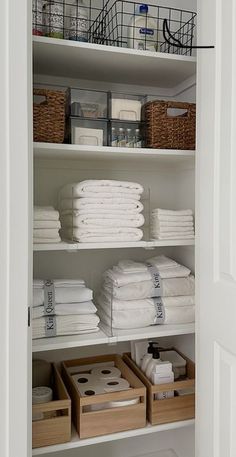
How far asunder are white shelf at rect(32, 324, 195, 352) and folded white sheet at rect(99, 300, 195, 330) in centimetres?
2

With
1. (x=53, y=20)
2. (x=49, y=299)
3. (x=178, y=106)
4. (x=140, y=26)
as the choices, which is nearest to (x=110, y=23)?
(x=140, y=26)

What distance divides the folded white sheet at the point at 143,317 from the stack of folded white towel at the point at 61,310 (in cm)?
7

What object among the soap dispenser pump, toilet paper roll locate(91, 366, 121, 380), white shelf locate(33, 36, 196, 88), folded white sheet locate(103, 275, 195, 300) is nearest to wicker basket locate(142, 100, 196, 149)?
white shelf locate(33, 36, 196, 88)

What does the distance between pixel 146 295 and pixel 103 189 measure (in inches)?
16.7

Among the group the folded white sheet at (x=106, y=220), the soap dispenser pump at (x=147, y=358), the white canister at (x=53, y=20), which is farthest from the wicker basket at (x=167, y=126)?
the soap dispenser pump at (x=147, y=358)

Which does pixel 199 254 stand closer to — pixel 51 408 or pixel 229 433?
pixel 229 433

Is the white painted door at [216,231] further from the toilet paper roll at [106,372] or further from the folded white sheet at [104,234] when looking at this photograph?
the toilet paper roll at [106,372]

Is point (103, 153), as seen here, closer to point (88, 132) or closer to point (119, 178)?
point (88, 132)

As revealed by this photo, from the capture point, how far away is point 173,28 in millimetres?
1663

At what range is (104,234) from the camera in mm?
1323

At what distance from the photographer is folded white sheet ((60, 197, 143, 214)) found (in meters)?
1.30
